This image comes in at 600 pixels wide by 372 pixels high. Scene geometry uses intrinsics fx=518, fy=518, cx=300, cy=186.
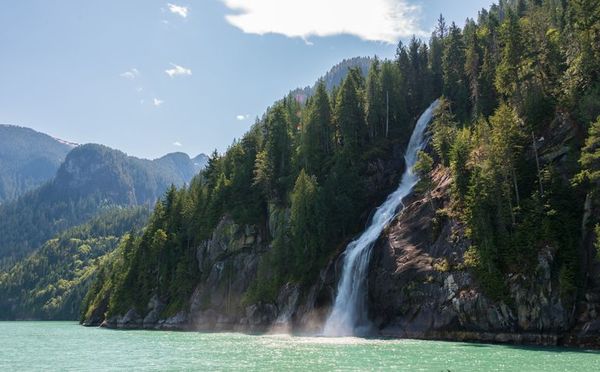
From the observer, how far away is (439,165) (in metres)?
78.9

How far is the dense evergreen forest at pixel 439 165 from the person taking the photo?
5434 cm

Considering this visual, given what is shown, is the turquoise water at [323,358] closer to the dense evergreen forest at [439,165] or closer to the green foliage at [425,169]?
the dense evergreen forest at [439,165]

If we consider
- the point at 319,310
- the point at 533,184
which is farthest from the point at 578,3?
the point at 319,310

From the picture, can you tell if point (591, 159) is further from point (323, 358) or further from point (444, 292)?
point (323, 358)

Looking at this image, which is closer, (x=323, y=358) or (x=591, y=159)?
(x=323, y=358)

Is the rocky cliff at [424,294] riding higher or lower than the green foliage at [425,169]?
lower

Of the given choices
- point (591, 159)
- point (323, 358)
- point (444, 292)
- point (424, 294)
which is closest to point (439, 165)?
point (424, 294)

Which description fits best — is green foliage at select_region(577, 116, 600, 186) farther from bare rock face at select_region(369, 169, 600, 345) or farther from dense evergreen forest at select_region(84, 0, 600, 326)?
bare rock face at select_region(369, 169, 600, 345)

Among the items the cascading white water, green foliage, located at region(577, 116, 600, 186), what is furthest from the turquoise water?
green foliage, located at region(577, 116, 600, 186)

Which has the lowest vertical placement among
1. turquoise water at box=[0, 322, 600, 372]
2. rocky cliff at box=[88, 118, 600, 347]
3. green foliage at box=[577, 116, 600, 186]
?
turquoise water at box=[0, 322, 600, 372]

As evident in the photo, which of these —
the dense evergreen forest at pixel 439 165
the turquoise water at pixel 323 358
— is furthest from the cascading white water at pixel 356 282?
the turquoise water at pixel 323 358

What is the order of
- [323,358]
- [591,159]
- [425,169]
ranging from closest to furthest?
[323,358] → [591,159] → [425,169]

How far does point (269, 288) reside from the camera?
8638 centimetres

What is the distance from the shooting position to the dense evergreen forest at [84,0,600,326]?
2140 inches
